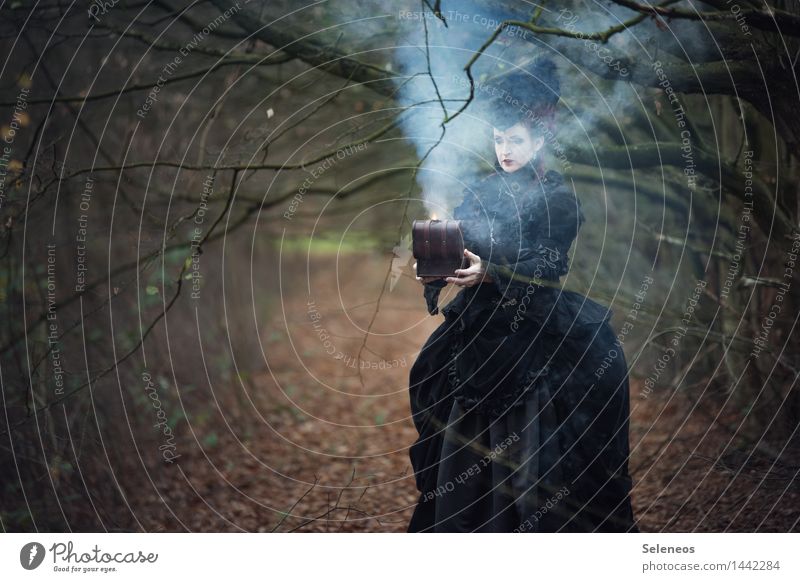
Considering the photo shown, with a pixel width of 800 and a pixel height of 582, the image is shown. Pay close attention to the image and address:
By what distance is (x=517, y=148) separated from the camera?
9.71ft

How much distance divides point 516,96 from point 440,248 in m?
0.62

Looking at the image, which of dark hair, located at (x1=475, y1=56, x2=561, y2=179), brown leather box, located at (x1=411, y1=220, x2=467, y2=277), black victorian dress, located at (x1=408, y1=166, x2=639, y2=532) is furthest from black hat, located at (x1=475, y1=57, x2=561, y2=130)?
brown leather box, located at (x1=411, y1=220, x2=467, y2=277)

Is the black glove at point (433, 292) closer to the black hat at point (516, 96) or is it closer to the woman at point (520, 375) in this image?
→ the woman at point (520, 375)

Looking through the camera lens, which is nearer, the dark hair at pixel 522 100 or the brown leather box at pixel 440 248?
the brown leather box at pixel 440 248

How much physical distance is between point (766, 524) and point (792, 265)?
3.34ft

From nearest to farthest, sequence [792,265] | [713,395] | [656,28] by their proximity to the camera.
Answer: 1. [656,28]
2. [792,265]
3. [713,395]

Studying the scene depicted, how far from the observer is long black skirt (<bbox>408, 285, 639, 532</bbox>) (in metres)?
2.88

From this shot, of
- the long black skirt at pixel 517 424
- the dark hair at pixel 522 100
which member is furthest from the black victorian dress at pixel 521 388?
the dark hair at pixel 522 100

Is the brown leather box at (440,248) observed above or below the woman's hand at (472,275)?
above

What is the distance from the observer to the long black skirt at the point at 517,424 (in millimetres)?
2885

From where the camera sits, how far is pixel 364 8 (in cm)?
307
